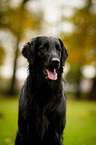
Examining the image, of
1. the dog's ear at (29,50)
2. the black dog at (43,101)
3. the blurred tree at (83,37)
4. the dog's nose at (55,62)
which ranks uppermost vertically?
the blurred tree at (83,37)

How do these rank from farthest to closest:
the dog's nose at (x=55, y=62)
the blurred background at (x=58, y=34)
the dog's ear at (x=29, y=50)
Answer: the blurred background at (x=58, y=34)
the dog's ear at (x=29, y=50)
the dog's nose at (x=55, y=62)

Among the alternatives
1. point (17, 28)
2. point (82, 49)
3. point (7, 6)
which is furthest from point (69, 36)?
point (7, 6)

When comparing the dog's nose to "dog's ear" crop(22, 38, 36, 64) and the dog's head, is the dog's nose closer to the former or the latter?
the dog's head

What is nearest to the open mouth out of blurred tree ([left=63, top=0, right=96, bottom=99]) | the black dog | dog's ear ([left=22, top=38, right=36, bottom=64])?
the black dog

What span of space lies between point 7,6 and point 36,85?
34.1ft

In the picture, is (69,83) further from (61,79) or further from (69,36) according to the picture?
(61,79)

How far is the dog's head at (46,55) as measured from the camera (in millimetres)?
2912

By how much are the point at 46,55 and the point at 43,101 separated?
2.84ft

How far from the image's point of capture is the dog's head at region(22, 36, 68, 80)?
2912mm

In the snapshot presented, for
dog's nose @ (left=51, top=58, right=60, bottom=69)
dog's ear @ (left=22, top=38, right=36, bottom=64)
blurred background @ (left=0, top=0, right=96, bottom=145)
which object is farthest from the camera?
blurred background @ (left=0, top=0, right=96, bottom=145)

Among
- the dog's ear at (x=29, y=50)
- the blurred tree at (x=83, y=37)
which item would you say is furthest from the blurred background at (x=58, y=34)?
the dog's ear at (x=29, y=50)

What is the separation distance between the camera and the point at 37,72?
3.06 m

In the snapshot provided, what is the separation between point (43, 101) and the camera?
299 cm

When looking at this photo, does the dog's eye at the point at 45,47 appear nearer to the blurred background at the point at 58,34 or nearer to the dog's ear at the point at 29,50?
the dog's ear at the point at 29,50
